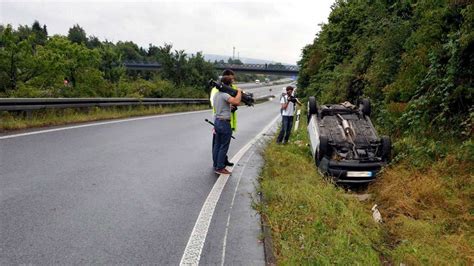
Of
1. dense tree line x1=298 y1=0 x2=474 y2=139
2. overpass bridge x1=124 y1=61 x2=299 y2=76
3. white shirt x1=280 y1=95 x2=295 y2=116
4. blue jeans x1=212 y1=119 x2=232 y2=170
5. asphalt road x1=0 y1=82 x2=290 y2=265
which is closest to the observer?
asphalt road x1=0 y1=82 x2=290 y2=265

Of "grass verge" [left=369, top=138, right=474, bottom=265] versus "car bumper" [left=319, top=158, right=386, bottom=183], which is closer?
"grass verge" [left=369, top=138, right=474, bottom=265]

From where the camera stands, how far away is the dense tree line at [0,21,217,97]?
26562 mm

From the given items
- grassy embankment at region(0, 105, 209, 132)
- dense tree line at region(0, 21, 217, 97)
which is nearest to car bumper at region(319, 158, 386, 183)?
grassy embankment at region(0, 105, 209, 132)

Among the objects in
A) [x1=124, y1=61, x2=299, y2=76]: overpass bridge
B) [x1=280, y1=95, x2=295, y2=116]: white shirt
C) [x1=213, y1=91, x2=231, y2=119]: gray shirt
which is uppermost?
[x1=213, y1=91, x2=231, y2=119]: gray shirt

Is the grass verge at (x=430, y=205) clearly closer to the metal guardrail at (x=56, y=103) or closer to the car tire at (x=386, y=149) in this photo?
the car tire at (x=386, y=149)

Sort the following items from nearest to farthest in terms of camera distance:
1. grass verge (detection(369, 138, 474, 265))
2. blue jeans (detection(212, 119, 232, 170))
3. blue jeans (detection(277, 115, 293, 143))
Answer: grass verge (detection(369, 138, 474, 265)) → blue jeans (detection(212, 119, 232, 170)) → blue jeans (detection(277, 115, 293, 143))

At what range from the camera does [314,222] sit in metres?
4.32

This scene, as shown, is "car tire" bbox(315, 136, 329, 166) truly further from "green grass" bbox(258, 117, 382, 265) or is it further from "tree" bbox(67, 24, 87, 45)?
"tree" bbox(67, 24, 87, 45)

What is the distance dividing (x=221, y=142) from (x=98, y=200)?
2715 millimetres

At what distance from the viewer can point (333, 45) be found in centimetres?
2016

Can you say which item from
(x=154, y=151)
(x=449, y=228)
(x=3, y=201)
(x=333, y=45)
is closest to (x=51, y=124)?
(x=154, y=151)

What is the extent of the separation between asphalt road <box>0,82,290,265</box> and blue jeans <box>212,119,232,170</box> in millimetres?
297

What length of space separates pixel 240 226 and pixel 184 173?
2.34 m

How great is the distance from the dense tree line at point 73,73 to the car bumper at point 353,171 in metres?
17.2
